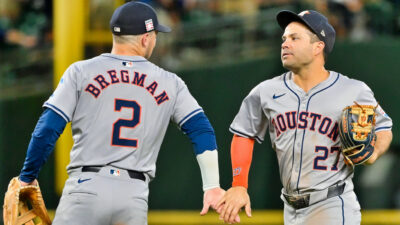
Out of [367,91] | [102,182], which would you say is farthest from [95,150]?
[367,91]

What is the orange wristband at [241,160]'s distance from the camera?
4641mm

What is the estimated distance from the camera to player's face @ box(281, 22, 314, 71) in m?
4.60

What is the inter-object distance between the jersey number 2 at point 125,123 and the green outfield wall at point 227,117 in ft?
16.5

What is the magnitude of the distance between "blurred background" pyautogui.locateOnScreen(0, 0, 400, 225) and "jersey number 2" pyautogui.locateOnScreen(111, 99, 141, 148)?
495 centimetres

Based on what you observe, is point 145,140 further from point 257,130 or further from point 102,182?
point 257,130

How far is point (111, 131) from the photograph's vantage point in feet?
13.5

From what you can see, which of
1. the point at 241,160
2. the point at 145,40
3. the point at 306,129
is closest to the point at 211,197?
the point at 241,160

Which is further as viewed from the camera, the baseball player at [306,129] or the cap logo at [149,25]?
the baseball player at [306,129]

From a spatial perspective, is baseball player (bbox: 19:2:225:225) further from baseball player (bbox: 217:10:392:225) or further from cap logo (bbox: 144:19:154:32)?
baseball player (bbox: 217:10:392:225)

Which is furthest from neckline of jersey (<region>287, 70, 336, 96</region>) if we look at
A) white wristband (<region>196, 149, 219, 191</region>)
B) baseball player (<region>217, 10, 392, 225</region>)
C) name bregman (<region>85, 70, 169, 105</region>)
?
name bregman (<region>85, 70, 169, 105</region>)

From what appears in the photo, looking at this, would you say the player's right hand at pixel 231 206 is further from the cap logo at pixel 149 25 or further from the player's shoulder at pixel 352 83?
the cap logo at pixel 149 25

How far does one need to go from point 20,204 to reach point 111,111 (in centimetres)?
73

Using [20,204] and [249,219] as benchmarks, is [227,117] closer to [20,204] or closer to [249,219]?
[249,219]

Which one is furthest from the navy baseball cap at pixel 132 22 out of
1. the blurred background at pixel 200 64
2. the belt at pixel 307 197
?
the blurred background at pixel 200 64
